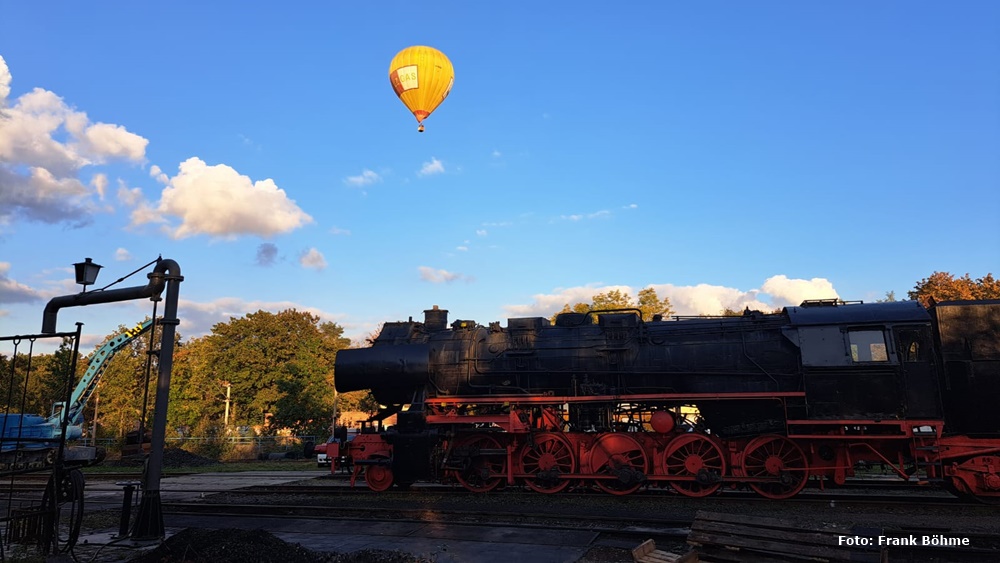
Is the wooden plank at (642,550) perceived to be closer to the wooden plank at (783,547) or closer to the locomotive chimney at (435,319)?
the wooden plank at (783,547)

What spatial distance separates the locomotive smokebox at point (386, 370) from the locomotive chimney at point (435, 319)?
4.15ft

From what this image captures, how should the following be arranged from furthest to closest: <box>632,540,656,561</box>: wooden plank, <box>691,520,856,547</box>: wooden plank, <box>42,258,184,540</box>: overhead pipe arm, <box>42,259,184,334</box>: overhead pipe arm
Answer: <box>42,259,184,334</box>: overhead pipe arm → <box>42,258,184,540</box>: overhead pipe arm → <box>632,540,656,561</box>: wooden plank → <box>691,520,856,547</box>: wooden plank

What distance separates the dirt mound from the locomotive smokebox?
656 centimetres

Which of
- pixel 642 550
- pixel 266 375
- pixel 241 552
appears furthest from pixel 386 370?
pixel 266 375

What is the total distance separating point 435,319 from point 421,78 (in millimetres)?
9100

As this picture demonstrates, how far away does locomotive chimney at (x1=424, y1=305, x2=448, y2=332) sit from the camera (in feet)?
53.7

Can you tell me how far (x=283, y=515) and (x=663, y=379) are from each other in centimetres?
867

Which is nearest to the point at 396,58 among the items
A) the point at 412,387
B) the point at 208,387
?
the point at 412,387

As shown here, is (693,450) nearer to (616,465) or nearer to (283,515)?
(616,465)

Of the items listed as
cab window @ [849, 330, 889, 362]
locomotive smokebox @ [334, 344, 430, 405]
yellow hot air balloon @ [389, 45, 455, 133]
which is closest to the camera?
cab window @ [849, 330, 889, 362]

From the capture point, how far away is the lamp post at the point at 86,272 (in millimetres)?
9852

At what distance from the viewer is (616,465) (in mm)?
13492

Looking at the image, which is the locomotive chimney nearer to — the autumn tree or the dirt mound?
the dirt mound

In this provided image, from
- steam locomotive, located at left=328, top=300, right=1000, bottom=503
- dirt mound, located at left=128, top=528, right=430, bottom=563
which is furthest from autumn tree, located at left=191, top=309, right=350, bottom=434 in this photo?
dirt mound, located at left=128, top=528, right=430, bottom=563
